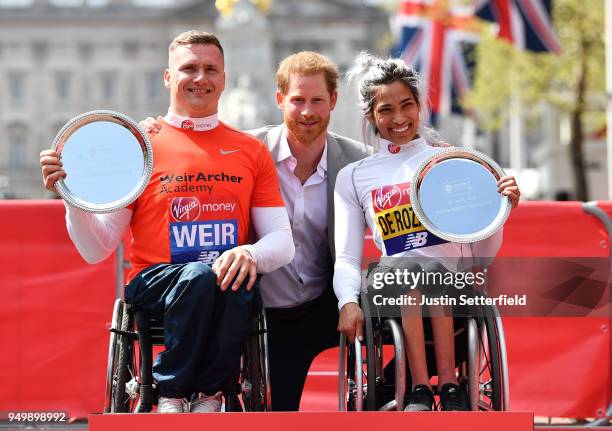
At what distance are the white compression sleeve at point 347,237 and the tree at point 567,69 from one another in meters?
23.2

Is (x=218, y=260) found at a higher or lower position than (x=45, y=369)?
higher

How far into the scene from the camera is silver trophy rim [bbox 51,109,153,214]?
12.9ft

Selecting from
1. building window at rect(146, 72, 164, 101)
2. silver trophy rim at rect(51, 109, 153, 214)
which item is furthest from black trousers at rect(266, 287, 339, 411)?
building window at rect(146, 72, 164, 101)

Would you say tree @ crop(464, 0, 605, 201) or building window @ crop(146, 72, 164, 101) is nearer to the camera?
tree @ crop(464, 0, 605, 201)

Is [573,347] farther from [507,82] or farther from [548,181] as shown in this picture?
[548,181]

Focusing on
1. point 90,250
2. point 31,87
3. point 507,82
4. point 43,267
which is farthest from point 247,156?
point 31,87

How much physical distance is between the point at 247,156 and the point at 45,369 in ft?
6.95

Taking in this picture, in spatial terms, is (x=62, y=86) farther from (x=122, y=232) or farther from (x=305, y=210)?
(x=122, y=232)

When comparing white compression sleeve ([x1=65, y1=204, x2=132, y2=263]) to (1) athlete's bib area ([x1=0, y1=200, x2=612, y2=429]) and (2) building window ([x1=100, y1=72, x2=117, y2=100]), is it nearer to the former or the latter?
(1) athlete's bib area ([x1=0, y1=200, x2=612, y2=429])

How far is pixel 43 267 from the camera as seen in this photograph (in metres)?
5.89

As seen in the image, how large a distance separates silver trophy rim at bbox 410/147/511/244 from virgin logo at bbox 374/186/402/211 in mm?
256

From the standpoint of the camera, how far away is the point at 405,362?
404cm

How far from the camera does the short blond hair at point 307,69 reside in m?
4.83

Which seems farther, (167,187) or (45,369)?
(45,369)
